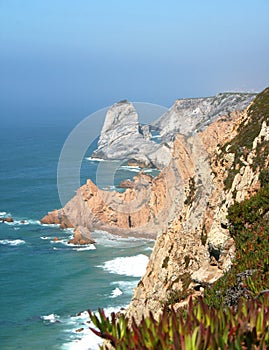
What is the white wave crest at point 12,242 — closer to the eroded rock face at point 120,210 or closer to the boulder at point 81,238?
the boulder at point 81,238

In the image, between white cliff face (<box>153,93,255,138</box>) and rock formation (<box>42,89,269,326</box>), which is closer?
rock formation (<box>42,89,269,326</box>)

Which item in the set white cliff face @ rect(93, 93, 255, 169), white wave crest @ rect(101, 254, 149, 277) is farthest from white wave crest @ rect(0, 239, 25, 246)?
white cliff face @ rect(93, 93, 255, 169)

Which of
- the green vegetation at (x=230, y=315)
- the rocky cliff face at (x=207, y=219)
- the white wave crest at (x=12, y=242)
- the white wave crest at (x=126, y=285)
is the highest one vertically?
the green vegetation at (x=230, y=315)

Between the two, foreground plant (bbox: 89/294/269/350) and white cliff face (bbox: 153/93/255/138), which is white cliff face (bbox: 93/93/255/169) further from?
foreground plant (bbox: 89/294/269/350)

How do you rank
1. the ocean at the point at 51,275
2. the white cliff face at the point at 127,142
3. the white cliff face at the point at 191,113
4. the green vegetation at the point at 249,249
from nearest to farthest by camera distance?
1. the green vegetation at the point at 249,249
2. the ocean at the point at 51,275
3. the white cliff face at the point at 127,142
4. the white cliff face at the point at 191,113

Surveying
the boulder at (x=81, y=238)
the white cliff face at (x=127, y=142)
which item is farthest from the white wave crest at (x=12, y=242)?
the white cliff face at (x=127, y=142)

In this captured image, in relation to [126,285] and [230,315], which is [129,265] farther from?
[230,315]

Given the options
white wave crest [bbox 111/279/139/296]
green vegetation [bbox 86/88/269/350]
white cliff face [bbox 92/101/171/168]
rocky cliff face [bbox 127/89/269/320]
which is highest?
green vegetation [bbox 86/88/269/350]
